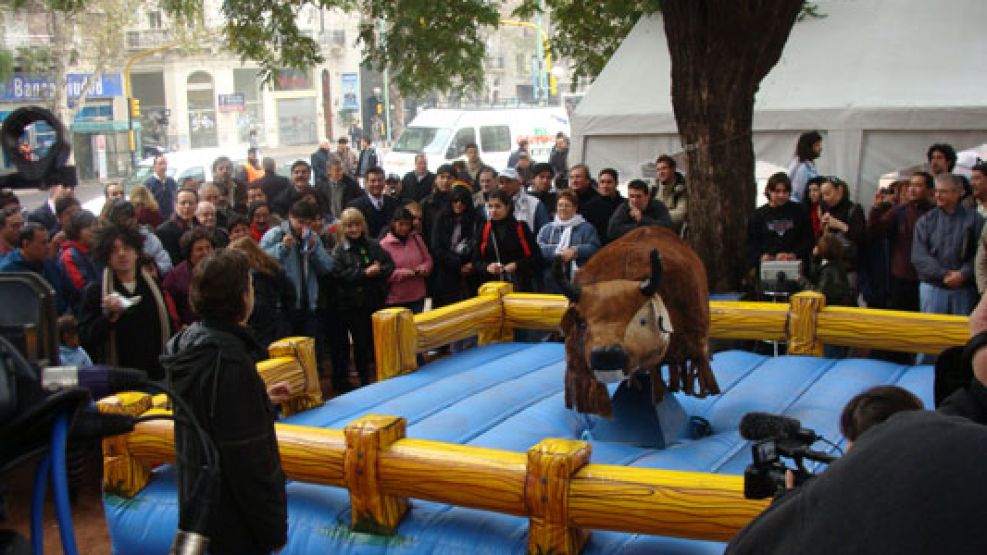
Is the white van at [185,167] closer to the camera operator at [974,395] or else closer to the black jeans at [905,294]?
the black jeans at [905,294]

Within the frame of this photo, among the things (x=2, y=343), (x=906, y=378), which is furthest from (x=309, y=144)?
(x=2, y=343)

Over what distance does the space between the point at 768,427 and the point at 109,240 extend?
508 centimetres

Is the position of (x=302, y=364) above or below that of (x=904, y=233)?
below

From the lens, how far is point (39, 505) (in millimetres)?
1726

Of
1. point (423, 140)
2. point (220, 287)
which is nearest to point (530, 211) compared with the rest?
point (220, 287)

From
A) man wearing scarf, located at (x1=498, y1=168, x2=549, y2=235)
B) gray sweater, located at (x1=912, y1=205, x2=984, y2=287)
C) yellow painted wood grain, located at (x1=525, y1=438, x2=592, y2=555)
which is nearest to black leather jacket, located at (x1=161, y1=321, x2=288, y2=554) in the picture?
yellow painted wood grain, located at (x1=525, y1=438, x2=592, y2=555)

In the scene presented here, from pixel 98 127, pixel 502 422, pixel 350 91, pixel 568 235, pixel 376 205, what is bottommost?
pixel 502 422

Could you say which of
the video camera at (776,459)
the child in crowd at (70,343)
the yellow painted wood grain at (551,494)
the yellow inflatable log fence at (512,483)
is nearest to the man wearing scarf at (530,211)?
the child in crowd at (70,343)

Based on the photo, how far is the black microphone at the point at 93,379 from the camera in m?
1.71

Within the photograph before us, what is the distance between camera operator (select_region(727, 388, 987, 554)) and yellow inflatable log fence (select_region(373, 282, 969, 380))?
5.06 m

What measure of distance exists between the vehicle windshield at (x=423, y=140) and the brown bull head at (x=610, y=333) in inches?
654

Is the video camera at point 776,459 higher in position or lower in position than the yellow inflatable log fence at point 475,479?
higher

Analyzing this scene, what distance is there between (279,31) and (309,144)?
3595 cm

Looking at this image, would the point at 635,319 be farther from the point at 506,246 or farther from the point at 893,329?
the point at 506,246
